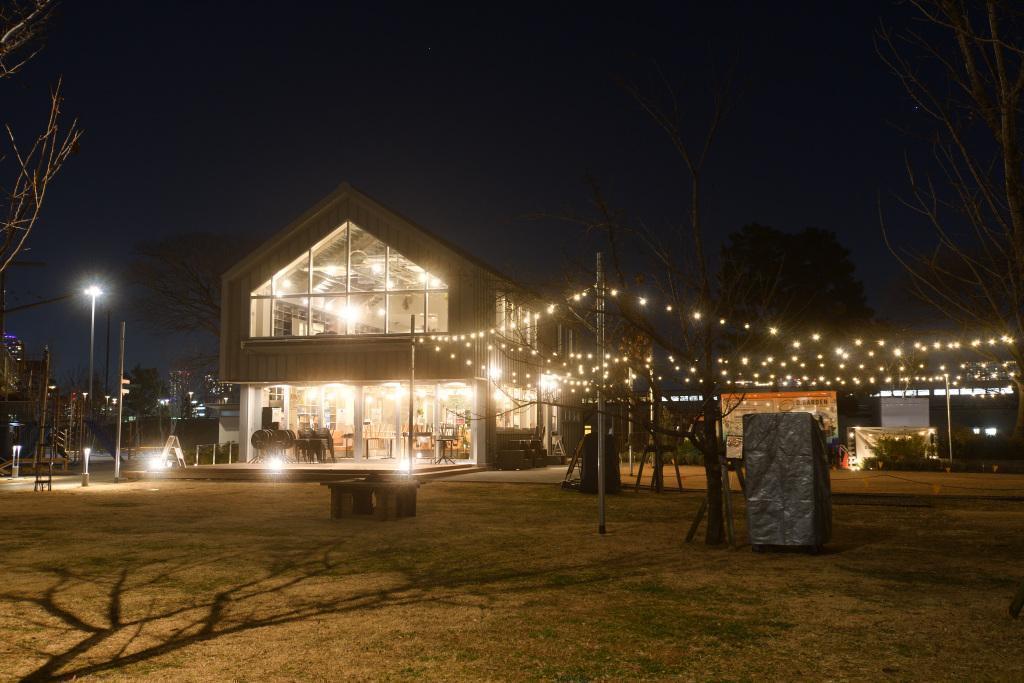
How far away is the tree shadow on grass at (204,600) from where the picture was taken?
15.1ft

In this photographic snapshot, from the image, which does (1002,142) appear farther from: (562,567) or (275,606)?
(275,606)

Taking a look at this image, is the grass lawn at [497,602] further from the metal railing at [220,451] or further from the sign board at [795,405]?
the metal railing at [220,451]

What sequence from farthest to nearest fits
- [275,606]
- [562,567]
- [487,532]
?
[487,532] < [562,567] < [275,606]

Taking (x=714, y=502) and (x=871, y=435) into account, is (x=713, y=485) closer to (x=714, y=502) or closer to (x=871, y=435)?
(x=714, y=502)

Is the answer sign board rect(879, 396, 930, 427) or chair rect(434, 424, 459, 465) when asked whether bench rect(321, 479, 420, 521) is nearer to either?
chair rect(434, 424, 459, 465)

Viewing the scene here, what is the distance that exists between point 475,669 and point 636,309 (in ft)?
16.0

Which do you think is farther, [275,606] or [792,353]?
[792,353]

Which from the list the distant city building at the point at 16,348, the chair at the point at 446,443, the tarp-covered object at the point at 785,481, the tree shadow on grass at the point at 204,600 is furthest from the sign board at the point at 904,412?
the distant city building at the point at 16,348


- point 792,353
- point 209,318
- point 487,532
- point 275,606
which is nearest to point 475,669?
point 275,606

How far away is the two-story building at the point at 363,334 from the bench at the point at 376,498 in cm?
1005

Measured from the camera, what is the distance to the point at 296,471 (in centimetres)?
1952

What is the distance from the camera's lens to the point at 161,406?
60.6 meters

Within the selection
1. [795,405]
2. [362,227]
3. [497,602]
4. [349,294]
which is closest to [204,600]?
[497,602]

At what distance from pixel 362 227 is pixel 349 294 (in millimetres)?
1891
